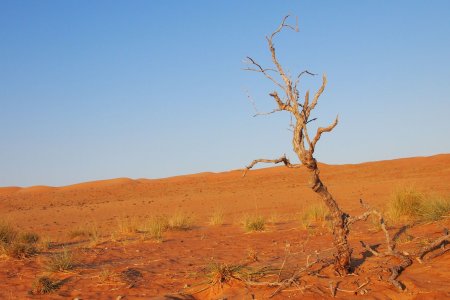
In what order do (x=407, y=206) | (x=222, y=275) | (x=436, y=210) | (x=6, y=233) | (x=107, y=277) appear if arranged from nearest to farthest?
(x=222, y=275) → (x=107, y=277) → (x=436, y=210) → (x=6, y=233) → (x=407, y=206)

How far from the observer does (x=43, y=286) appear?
6223mm

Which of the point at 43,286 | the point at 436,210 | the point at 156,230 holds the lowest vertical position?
the point at 43,286

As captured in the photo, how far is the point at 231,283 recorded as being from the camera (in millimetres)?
5816

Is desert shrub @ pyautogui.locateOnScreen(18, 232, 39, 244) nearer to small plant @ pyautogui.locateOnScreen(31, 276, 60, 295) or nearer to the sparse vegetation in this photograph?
small plant @ pyautogui.locateOnScreen(31, 276, 60, 295)

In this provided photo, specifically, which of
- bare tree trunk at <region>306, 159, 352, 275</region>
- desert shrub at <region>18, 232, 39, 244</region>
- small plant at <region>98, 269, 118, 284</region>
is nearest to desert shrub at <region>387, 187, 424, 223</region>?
bare tree trunk at <region>306, 159, 352, 275</region>

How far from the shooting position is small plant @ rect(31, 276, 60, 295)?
6.19 meters

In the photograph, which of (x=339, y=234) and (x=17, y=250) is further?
(x=17, y=250)

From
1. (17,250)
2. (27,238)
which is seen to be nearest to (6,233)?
(27,238)

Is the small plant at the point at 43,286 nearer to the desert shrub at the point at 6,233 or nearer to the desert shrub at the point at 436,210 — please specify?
the desert shrub at the point at 6,233

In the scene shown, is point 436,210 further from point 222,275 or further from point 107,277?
point 107,277

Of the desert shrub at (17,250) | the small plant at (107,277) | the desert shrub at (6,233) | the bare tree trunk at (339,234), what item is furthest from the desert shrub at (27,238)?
the bare tree trunk at (339,234)

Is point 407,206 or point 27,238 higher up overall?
point 407,206

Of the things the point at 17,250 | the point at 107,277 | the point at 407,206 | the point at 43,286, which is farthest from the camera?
the point at 407,206

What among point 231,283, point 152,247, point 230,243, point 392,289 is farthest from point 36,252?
point 392,289
